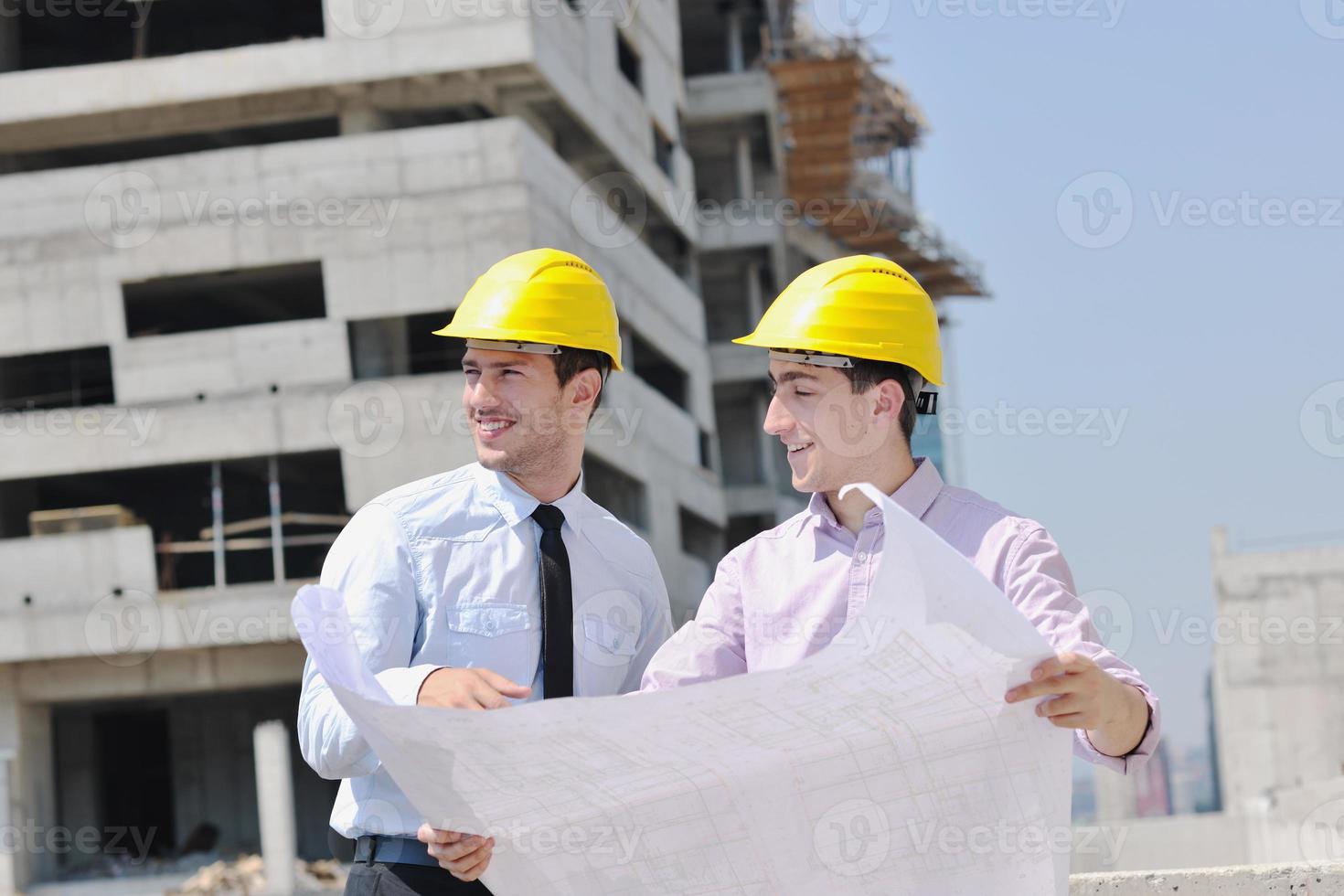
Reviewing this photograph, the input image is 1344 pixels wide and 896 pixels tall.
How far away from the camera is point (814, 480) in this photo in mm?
3689

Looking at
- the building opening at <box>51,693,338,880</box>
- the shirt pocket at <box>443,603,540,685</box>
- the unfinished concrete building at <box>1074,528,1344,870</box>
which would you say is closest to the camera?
the shirt pocket at <box>443,603,540,685</box>

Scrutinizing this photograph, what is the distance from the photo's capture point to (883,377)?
12.1ft

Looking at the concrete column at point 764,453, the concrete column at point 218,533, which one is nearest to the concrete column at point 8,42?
the concrete column at point 218,533

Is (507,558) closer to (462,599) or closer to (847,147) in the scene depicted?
(462,599)

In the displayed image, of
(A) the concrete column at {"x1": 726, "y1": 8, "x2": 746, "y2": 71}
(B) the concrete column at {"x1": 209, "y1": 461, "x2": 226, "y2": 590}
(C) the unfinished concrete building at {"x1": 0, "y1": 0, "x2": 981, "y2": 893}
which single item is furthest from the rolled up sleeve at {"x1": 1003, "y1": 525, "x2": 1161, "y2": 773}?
(A) the concrete column at {"x1": 726, "y1": 8, "x2": 746, "y2": 71}

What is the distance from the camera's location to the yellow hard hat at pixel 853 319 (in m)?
3.64

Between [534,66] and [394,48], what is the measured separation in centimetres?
226

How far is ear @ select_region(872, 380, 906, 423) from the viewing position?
Result: 3.69 metres

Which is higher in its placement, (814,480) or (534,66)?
(534,66)

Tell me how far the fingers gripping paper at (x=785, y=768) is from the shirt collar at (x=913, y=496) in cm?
60

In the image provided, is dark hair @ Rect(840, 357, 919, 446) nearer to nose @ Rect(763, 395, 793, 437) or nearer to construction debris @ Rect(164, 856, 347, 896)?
nose @ Rect(763, 395, 793, 437)

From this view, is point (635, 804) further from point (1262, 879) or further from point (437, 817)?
point (1262, 879)

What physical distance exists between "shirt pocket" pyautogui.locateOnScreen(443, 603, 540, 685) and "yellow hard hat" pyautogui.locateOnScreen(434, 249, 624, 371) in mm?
641

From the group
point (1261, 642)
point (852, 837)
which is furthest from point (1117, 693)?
point (1261, 642)
